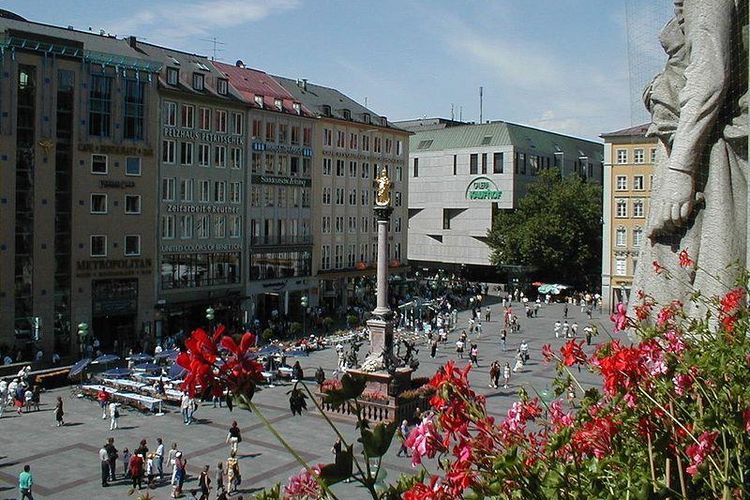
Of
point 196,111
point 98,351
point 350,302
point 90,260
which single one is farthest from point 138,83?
point 350,302

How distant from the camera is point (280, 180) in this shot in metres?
60.2

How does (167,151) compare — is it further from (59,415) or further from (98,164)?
(59,415)

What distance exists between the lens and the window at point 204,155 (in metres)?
53.3

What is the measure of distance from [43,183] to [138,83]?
8262 millimetres

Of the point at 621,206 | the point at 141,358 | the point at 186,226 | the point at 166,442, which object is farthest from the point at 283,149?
the point at 166,442

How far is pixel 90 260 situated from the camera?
4588 centimetres

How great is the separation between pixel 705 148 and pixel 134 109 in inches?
1673

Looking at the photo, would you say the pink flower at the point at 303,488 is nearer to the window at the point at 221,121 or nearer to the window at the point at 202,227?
the window at the point at 202,227

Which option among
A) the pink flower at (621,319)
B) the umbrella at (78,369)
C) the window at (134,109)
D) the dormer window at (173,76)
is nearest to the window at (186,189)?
the window at (134,109)

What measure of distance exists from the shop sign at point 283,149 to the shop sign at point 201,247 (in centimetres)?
672

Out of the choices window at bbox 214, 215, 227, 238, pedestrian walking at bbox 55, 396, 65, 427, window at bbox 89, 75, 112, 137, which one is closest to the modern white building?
window at bbox 214, 215, 227, 238

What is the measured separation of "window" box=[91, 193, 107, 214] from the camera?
1821 inches

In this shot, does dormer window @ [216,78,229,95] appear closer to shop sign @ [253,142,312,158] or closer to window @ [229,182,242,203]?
shop sign @ [253,142,312,158]

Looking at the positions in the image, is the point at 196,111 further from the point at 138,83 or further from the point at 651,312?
the point at 651,312
